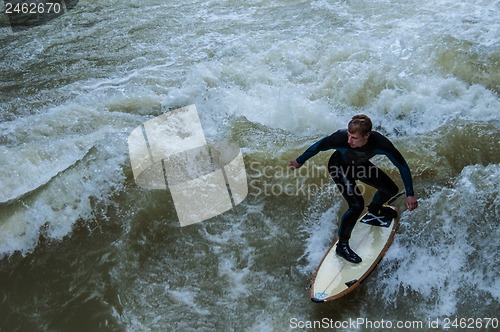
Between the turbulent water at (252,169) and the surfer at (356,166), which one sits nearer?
the surfer at (356,166)

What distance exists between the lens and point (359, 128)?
3.31 meters

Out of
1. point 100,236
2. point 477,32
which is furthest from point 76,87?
point 477,32

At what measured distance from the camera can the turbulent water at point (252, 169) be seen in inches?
154

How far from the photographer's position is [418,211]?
438cm

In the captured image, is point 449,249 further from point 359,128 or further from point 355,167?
point 359,128

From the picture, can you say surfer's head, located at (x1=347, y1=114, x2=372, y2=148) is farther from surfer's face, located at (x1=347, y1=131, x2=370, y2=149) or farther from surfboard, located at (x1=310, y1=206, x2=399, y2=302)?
surfboard, located at (x1=310, y1=206, x2=399, y2=302)

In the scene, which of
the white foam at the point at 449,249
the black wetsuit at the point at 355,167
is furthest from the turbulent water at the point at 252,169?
the black wetsuit at the point at 355,167

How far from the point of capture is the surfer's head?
10.9 feet

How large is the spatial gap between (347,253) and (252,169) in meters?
1.42

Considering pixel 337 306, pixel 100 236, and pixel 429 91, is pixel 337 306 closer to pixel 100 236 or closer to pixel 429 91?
pixel 100 236

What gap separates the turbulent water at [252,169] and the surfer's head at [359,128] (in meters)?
1.25

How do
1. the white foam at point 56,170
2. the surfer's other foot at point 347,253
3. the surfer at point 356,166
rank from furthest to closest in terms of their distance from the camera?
the white foam at point 56,170 < the surfer's other foot at point 347,253 < the surfer at point 356,166

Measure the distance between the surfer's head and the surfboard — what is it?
112cm

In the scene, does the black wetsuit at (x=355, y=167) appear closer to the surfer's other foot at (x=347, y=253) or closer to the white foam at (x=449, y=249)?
the surfer's other foot at (x=347, y=253)
